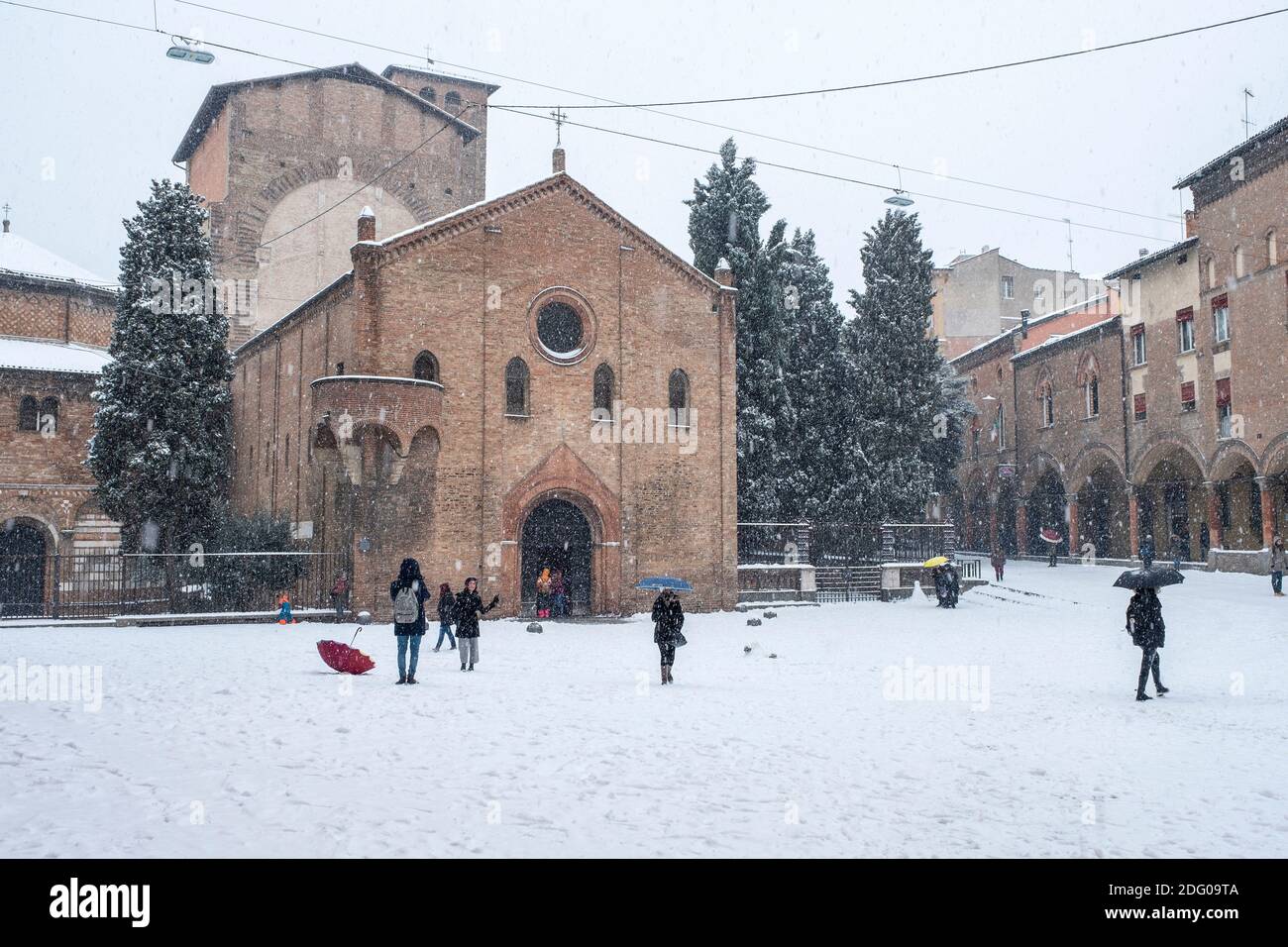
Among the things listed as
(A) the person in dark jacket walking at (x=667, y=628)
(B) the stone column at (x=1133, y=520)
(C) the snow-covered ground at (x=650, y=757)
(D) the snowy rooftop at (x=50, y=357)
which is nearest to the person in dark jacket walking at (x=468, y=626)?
(C) the snow-covered ground at (x=650, y=757)

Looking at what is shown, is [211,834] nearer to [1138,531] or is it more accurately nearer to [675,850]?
[675,850]

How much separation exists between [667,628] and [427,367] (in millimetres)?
11637

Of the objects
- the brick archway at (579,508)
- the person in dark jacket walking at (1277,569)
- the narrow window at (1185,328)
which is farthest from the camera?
the narrow window at (1185,328)

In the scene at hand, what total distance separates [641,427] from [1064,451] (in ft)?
86.6

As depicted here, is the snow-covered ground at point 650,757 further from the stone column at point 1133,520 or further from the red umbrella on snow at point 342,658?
the stone column at point 1133,520

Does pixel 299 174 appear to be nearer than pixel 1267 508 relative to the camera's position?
No

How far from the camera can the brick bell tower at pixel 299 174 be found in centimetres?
3466

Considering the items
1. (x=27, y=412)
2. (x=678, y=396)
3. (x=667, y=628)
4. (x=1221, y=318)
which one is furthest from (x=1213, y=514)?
(x=27, y=412)

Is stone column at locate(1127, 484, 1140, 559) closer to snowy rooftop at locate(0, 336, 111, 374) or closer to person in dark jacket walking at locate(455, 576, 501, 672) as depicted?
person in dark jacket walking at locate(455, 576, 501, 672)

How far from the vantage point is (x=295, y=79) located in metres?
35.5
